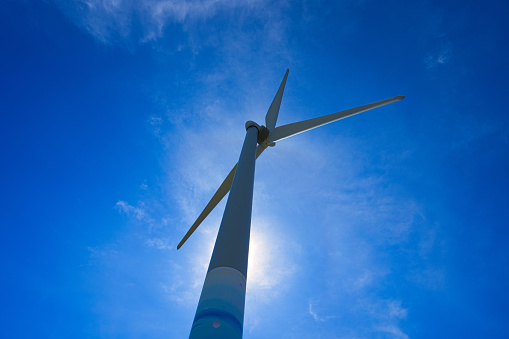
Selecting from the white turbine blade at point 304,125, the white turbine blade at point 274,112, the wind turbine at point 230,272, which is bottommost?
the wind turbine at point 230,272

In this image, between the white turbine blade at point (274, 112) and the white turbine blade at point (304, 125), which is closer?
the white turbine blade at point (304, 125)

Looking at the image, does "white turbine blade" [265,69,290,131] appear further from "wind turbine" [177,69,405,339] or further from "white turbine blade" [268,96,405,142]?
"wind turbine" [177,69,405,339]

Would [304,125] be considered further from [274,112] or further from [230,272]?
[230,272]

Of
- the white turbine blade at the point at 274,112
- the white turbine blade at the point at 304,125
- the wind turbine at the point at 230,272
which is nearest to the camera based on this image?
the wind turbine at the point at 230,272

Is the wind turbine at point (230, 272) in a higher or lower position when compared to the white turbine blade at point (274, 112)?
lower

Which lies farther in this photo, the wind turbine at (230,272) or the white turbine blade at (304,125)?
the white turbine blade at (304,125)

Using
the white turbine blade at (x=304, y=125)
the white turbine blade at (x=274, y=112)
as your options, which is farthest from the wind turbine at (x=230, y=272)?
the white turbine blade at (x=274, y=112)

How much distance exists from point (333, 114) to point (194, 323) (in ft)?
44.2

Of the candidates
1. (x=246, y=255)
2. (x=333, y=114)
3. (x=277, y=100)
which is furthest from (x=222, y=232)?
(x=277, y=100)

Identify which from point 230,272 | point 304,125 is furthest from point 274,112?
point 230,272

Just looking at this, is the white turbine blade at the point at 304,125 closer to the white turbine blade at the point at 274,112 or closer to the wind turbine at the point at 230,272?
the white turbine blade at the point at 274,112

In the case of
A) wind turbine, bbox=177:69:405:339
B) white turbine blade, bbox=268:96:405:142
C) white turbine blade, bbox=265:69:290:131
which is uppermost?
white turbine blade, bbox=265:69:290:131

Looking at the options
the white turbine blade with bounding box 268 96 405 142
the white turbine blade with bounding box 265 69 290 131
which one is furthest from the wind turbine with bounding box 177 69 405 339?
the white turbine blade with bounding box 265 69 290 131

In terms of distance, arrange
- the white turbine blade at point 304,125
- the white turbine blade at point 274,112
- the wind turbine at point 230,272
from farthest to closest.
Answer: the white turbine blade at point 274,112 < the white turbine blade at point 304,125 < the wind turbine at point 230,272
